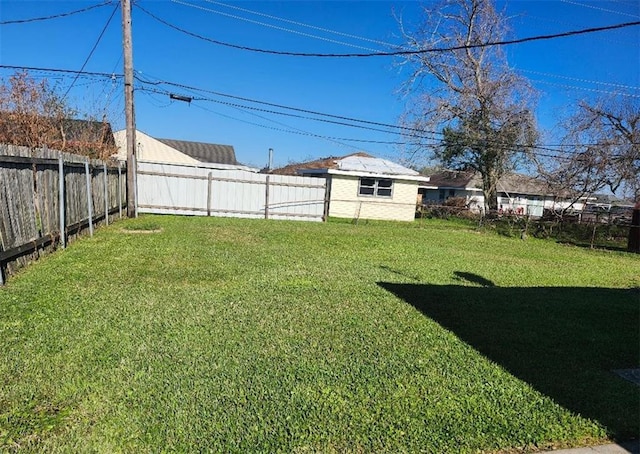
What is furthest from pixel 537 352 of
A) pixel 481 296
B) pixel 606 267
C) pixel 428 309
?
pixel 606 267

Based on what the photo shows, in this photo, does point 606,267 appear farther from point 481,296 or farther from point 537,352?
point 537,352

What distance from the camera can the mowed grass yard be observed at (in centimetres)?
257

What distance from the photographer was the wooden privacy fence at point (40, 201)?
543cm

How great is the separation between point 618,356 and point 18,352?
5488 millimetres

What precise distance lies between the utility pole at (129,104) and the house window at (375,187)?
10870 mm

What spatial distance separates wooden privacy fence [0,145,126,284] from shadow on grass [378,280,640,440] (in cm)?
511

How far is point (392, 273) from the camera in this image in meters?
7.47

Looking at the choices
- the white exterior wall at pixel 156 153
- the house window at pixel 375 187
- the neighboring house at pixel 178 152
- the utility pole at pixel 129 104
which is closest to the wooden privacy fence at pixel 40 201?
the utility pole at pixel 129 104

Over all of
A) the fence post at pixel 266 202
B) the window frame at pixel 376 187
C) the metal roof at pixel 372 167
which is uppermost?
the metal roof at pixel 372 167

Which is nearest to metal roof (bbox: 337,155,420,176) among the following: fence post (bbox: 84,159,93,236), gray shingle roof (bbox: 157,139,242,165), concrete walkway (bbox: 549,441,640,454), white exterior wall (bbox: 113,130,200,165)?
white exterior wall (bbox: 113,130,200,165)

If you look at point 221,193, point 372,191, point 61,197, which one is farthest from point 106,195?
point 372,191

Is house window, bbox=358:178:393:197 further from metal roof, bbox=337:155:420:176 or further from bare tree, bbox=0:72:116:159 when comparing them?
bare tree, bbox=0:72:116:159

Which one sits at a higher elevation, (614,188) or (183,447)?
(614,188)

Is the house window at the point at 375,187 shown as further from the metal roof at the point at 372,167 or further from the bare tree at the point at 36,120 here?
the bare tree at the point at 36,120
